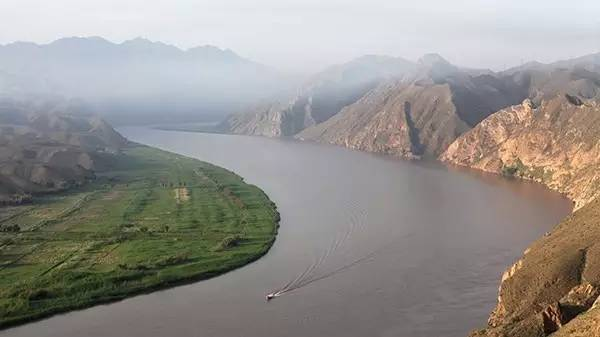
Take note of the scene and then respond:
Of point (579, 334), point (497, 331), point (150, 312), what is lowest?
point (150, 312)

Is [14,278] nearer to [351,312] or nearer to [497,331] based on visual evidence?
[351,312]

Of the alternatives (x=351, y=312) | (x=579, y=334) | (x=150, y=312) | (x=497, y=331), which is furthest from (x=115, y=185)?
(x=579, y=334)

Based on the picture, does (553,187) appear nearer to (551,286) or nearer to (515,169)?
(515,169)

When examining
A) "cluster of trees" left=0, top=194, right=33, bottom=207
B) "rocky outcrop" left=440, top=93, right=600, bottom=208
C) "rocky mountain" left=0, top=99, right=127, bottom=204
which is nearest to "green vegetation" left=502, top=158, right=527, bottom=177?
"rocky outcrop" left=440, top=93, right=600, bottom=208

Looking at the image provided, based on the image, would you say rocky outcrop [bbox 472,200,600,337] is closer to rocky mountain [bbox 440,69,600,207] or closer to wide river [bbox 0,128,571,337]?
wide river [bbox 0,128,571,337]

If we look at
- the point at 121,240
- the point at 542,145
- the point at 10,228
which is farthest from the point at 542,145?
the point at 10,228

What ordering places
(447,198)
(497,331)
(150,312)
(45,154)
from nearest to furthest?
(497,331) → (150,312) → (447,198) → (45,154)
